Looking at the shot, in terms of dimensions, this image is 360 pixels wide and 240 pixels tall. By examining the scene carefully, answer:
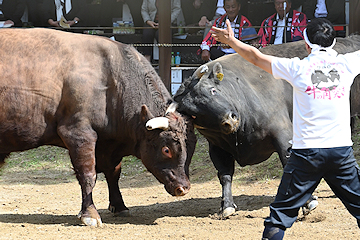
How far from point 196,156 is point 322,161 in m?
6.06

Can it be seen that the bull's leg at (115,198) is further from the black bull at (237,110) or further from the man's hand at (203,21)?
the man's hand at (203,21)

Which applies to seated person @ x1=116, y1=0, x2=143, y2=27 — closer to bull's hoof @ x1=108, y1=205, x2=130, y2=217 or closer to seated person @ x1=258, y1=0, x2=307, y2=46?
seated person @ x1=258, y1=0, x2=307, y2=46

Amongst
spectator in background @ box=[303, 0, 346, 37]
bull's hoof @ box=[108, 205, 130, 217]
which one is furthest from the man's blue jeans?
spectator in background @ box=[303, 0, 346, 37]

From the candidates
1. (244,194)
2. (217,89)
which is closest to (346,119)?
(217,89)

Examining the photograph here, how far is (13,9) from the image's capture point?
10391 mm

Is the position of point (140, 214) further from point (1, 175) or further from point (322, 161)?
point (1, 175)

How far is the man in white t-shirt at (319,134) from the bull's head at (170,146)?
1.84 metres

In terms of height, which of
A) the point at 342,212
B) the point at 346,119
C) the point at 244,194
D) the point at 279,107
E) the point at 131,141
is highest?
the point at 346,119

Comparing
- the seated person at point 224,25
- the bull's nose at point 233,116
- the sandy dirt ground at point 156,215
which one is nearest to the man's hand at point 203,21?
the seated person at point 224,25

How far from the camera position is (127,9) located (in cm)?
1049

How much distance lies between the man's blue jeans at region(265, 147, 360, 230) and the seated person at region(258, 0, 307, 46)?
5.71 meters

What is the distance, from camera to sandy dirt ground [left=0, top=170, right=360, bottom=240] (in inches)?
175

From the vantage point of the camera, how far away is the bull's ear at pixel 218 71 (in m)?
5.09

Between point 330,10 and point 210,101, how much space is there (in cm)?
577
